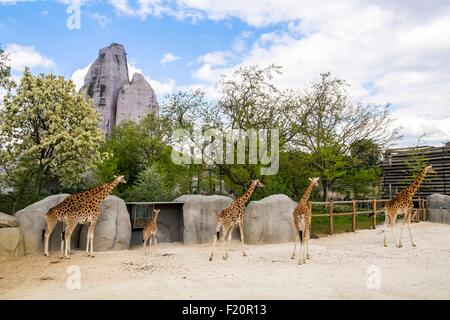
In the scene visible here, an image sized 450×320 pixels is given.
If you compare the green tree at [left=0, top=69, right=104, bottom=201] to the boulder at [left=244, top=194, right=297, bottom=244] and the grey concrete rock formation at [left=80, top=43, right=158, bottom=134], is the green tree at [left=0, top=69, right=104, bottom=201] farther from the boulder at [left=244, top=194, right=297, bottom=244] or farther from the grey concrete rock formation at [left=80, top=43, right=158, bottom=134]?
the grey concrete rock formation at [left=80, top=43, right=158, bottom=134]

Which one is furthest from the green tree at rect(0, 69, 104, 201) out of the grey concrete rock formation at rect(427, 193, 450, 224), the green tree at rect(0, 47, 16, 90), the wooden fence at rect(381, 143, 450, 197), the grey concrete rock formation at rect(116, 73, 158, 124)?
the grey concrete rock formation at rect(116, 73, 158, 124)

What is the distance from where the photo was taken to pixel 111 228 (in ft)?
34.4

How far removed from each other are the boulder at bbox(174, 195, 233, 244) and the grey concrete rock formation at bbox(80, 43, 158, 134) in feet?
92.7

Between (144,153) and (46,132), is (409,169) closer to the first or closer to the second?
(144,153)

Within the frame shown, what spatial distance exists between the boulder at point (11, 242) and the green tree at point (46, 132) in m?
2.75

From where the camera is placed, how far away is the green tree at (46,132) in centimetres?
1270

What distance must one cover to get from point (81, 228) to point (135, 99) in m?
30.4

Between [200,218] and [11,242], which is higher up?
[200,218]

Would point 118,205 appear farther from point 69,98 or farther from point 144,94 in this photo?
point 144,94

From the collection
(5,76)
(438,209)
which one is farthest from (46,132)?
(438,209)

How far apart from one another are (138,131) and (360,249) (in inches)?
741

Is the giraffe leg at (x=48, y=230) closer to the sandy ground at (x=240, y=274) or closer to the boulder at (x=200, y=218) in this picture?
the sandy ground at (x=240, y=274)

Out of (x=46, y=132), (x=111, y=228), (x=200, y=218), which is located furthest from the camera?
(x=46, y=132)

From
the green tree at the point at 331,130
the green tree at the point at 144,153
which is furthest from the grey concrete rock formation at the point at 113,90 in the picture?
the green tree at the point at 331,130
